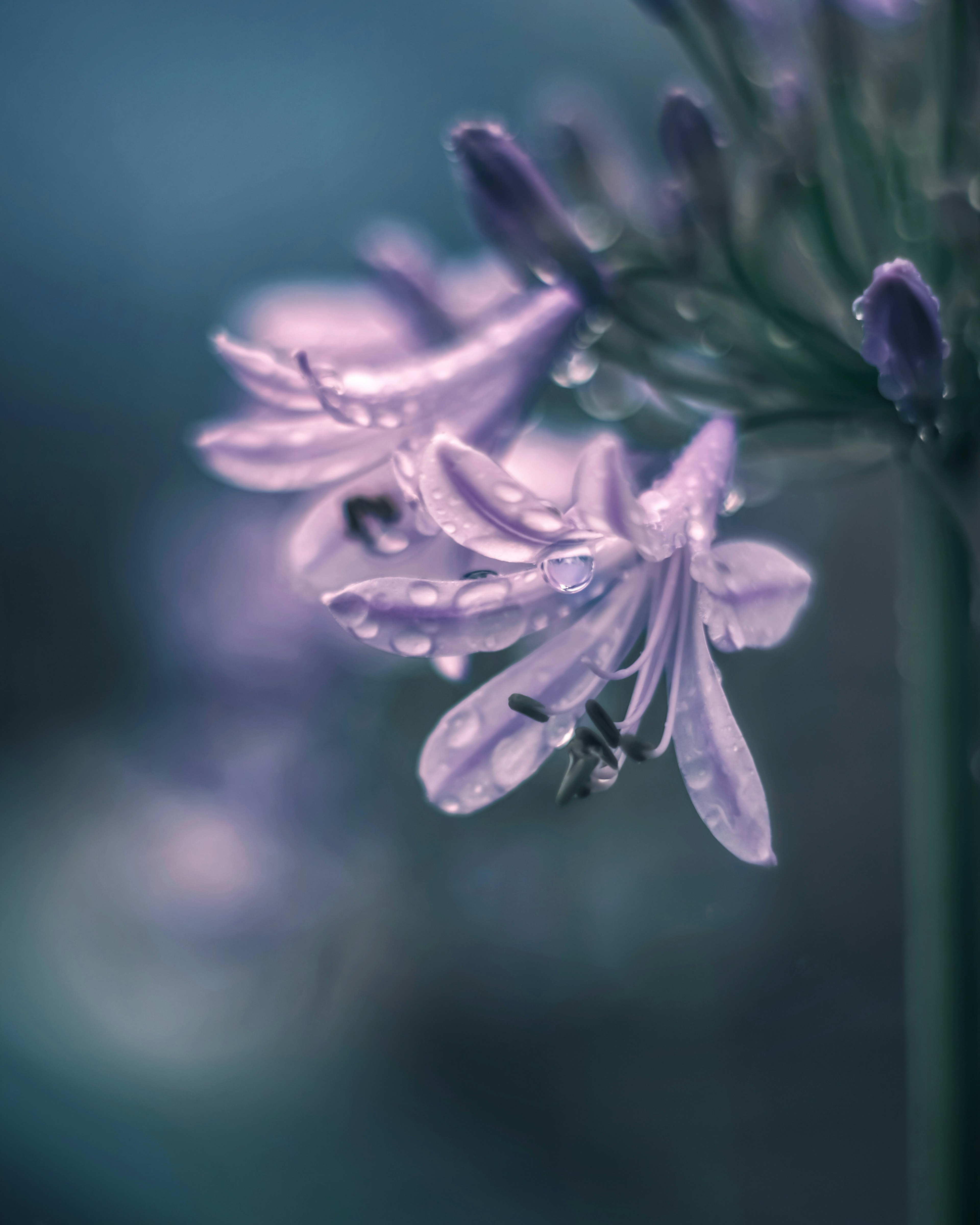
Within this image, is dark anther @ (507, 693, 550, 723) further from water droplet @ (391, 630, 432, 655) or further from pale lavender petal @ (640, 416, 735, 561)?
pale lavender petal @ (640, 416, 735, 561)

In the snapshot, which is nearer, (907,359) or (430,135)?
(907,359)

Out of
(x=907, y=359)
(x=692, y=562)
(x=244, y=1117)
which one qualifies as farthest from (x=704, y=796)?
(x=244, y=1117)

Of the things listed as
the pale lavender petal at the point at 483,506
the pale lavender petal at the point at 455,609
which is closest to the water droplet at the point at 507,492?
the pale lavender petal at the point at 483,506

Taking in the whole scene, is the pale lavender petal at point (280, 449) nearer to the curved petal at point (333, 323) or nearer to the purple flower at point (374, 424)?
the purple flower at point (374, 424)

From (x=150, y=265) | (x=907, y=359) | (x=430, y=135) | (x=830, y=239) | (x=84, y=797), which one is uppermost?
(x=430, y=135)

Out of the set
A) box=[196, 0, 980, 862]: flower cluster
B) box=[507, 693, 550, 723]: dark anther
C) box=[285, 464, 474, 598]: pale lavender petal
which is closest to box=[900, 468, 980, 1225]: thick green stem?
box=[196, 0, 980, 862]: flower cluster

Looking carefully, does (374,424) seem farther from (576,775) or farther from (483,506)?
(576,775)

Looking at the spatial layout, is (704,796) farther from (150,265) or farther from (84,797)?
(150,265)

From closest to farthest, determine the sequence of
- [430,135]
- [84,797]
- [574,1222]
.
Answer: [574,1222] → [84,797] → [430,135]
